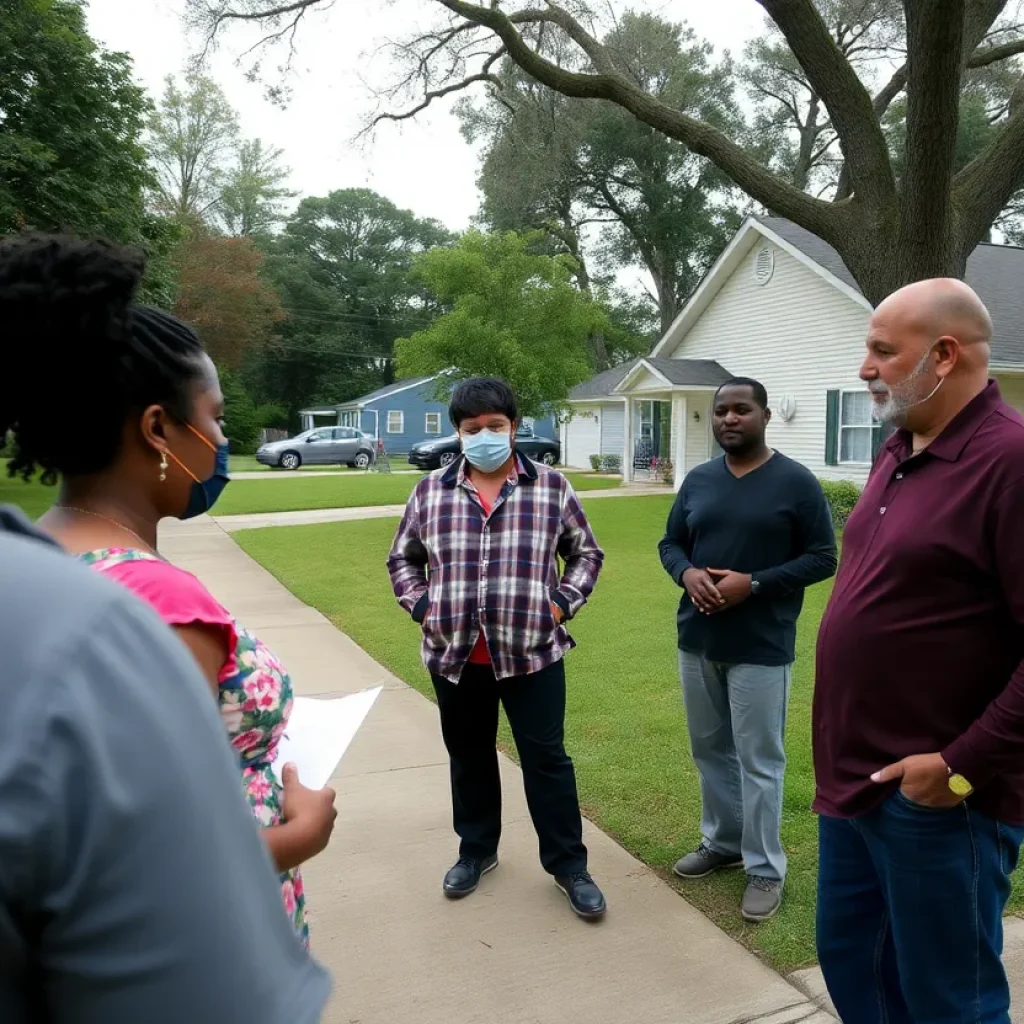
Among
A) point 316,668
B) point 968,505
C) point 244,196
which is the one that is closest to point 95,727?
point 968,505

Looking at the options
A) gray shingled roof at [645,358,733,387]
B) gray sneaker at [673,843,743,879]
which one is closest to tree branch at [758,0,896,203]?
gray sneaker at [673,843,743,879]

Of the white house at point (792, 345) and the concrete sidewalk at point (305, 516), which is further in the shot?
the white house at point (792, 345)

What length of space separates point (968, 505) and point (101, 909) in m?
1.95

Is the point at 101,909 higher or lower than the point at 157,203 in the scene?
lower

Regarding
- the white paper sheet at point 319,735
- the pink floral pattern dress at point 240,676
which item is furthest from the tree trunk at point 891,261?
the pink floral pattern dress at point 240,676

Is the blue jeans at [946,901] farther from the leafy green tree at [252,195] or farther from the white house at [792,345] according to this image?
the leafy green tree at [252,195]

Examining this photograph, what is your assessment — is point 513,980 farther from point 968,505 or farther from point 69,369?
point 69,369

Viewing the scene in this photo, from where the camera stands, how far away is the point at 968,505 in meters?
2.06

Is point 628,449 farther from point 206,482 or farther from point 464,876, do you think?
point 206,482

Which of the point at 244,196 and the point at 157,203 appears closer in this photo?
the point at 157,203

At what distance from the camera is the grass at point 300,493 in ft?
65.0

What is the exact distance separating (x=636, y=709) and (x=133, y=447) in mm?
4873

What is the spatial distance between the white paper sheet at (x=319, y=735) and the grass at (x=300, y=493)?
1656 cm

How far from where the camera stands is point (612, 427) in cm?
3319
